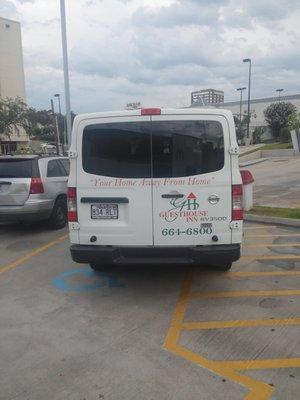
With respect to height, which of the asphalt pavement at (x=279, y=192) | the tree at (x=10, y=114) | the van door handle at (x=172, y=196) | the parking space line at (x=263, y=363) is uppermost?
the tree at (x=10, y=114)

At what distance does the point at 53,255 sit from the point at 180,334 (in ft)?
12.2

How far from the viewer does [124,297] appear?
5332 mm

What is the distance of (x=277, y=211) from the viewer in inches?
405

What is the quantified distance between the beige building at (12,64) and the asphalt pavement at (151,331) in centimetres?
6254

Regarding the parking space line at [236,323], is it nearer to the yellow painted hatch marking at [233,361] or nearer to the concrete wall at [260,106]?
the yellow painted hatch marking at [233,361]

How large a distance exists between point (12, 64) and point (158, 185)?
2739 inches

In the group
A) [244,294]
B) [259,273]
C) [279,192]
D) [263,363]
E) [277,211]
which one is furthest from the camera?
[279,192]

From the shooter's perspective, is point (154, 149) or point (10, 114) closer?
point (154, 149)

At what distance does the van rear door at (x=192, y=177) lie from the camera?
499 centimetres

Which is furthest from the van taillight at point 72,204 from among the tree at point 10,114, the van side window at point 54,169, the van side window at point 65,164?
the tree at point 10,114

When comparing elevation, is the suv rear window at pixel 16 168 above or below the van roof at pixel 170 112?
below

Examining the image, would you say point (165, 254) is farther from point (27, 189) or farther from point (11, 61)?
point (11, 61)

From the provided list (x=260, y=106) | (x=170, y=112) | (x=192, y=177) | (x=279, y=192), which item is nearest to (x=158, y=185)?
(x=192, y=177)

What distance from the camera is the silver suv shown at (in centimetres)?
864
